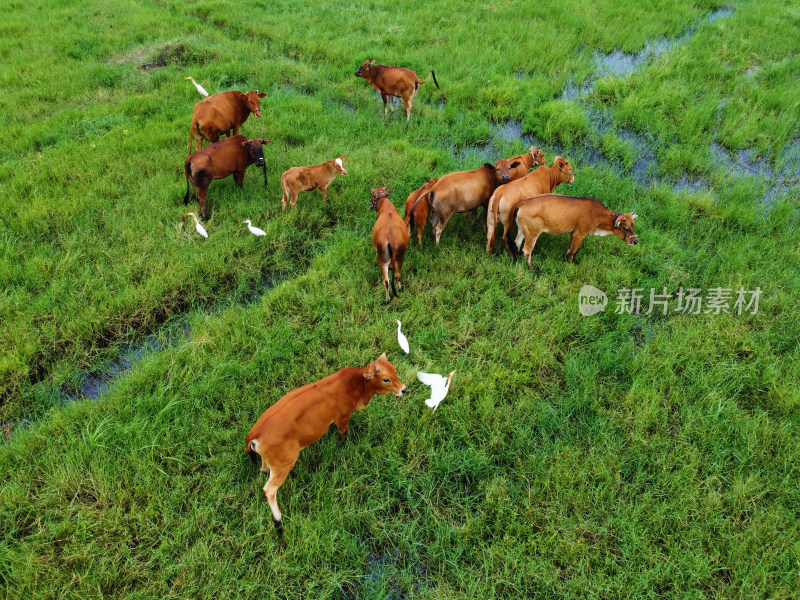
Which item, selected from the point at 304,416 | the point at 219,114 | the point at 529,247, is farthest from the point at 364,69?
the point at 304,416

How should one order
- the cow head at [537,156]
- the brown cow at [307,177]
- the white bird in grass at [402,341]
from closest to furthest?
the white bird in grass at [402,341] → the brown cow at [307,177] → the cow head at [537,156]

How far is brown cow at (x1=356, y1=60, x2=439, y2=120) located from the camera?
8562mm

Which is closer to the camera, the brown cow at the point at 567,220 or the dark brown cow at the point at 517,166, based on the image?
the brown cow at the point at 567,220

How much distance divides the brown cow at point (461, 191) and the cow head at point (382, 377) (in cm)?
262

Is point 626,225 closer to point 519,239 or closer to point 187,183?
point 519,239

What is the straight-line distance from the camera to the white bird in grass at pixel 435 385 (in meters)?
4.30

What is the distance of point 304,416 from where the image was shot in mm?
3590

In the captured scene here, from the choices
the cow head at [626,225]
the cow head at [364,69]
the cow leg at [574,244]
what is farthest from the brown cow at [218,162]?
the cow head at [626,225]

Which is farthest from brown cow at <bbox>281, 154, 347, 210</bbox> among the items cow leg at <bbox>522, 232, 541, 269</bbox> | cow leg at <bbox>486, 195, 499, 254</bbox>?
cow leg at <bbox>522, 232, 541, 269</bbox>

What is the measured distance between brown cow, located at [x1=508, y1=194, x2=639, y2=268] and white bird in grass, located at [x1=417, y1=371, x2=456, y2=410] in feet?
7.22

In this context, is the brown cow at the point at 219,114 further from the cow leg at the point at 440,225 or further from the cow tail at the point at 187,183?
the cow leg at the point at 440,225

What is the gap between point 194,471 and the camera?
12.7ft

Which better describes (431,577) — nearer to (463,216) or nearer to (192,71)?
(463,216)

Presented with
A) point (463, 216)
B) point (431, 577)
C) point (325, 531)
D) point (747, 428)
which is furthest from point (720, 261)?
point (325, 531)
